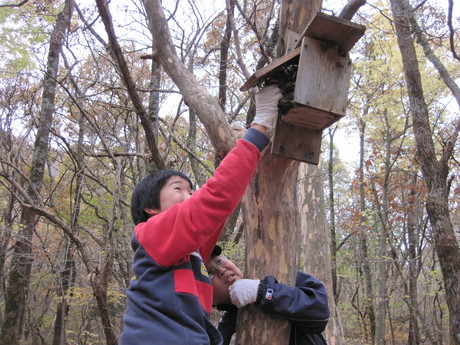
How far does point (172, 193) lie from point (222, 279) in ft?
1.60

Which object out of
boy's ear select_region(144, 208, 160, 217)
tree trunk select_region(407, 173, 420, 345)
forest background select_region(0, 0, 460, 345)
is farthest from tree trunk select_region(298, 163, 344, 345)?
tree trunk select_region(407, 173, 420, 345)

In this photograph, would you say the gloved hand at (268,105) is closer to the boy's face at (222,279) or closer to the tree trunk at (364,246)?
the boy's face at (222,279)

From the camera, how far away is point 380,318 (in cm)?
820

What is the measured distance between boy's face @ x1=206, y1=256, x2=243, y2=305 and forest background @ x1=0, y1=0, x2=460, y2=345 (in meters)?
1.66

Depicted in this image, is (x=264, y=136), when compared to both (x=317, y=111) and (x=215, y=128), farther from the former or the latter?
(x=215, y=128)

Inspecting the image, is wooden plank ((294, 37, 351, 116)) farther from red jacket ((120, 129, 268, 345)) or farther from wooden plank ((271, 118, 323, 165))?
red jacket ((120, 129, 268, 345))

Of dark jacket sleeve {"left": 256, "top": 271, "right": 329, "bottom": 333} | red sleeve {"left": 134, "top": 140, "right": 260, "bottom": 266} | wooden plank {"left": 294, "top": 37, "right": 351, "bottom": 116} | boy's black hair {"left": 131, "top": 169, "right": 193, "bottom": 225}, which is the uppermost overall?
wooden plank {"left": 294, "top": 37, "right": 351, "bottom": 116}

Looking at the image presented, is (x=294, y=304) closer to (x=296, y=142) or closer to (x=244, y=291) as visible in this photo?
(x=244, y=291)

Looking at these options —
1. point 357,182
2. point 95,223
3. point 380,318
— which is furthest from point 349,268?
point 95,223

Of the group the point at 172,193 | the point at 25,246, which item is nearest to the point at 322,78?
the point at 172,193

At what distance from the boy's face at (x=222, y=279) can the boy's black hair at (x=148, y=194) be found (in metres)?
0.40

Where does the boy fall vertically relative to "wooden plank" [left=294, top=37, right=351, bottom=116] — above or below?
below

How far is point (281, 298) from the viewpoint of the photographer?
1.56m

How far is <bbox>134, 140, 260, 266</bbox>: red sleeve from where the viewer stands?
133 centimetres
